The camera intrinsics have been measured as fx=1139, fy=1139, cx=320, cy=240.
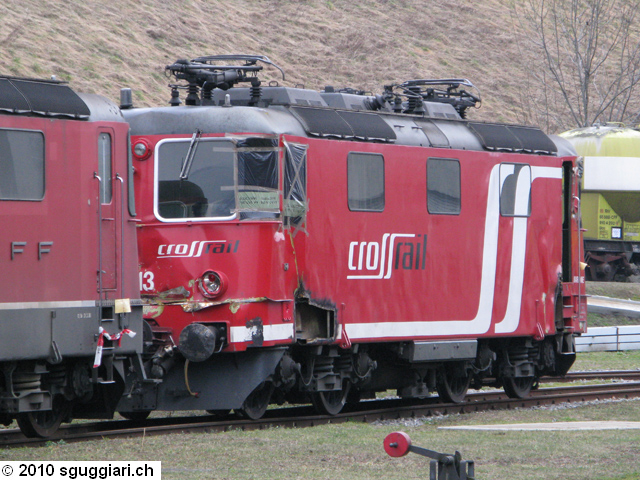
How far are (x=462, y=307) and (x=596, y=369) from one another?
7.03 meters

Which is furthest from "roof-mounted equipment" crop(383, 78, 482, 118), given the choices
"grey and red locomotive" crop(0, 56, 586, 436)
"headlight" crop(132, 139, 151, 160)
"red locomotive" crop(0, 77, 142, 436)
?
"red locomotive" crop(0, 77, 142, 436)

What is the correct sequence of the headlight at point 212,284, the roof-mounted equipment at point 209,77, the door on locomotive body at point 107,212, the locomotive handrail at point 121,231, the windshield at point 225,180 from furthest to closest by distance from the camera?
the roof-mounted equipment at point 209,77
the windshield at point 225,180
the headlight at point 212,284
the locomotive handrail at point 121,231
the door on locomotive body at point 107,212

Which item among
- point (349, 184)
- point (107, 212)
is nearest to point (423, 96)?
point (349, 184)

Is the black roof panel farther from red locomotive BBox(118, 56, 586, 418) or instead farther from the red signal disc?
the red signal disc

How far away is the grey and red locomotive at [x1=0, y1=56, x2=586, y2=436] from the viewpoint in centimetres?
1213

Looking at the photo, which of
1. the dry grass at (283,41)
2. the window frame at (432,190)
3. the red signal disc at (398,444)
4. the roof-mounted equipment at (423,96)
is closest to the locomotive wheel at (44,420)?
the window frame at (432,190)

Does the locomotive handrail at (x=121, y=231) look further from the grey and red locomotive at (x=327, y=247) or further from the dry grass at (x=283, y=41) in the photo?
the dry grass at (x=283, y=41)

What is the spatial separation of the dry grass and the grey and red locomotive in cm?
1967

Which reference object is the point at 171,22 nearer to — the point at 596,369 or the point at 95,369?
the point at 596,369

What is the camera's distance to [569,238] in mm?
16938

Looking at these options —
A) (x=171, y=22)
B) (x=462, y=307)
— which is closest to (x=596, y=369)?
(x=462, y=307)

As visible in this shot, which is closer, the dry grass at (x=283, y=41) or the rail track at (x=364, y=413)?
the rail track at (x=364, y=413)

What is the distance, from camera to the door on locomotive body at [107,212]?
1068 cm

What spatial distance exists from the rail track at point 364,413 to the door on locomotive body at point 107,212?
1684mm
